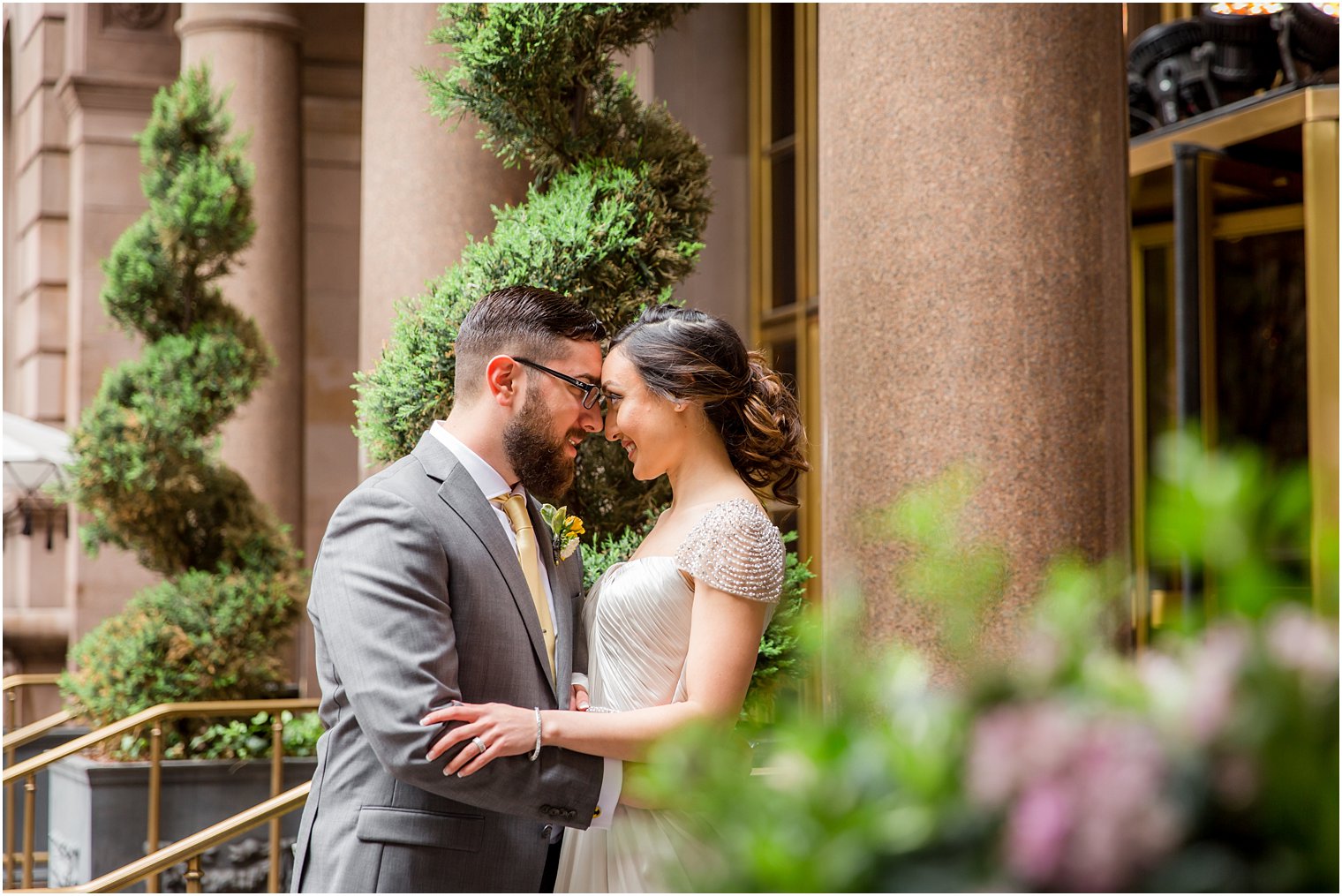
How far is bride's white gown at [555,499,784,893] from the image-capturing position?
307cm

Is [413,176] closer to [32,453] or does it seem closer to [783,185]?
[32,453]

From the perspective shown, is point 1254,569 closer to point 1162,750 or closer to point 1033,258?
point 1162,750

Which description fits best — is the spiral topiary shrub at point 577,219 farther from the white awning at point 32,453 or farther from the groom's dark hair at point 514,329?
the white awning at point 32,453

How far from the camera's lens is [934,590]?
2.76ft

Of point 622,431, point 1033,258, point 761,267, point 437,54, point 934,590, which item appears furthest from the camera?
point 761,267

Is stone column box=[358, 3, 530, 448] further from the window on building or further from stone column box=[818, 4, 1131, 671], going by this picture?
the window on building

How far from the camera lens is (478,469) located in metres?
3.13

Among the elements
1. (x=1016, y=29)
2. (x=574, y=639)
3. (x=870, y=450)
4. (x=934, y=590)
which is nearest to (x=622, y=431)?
(x=574, y=639)

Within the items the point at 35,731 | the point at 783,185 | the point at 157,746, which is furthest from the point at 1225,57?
the point at 35,731

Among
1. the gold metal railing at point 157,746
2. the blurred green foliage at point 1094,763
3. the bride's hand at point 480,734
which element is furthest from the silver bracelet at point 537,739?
the gold metal railing at point 157,746

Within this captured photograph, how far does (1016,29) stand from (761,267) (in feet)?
27.9

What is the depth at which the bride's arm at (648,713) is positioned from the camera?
2.67m

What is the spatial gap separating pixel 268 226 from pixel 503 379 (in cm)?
897

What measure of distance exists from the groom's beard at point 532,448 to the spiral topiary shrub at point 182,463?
5.54m
